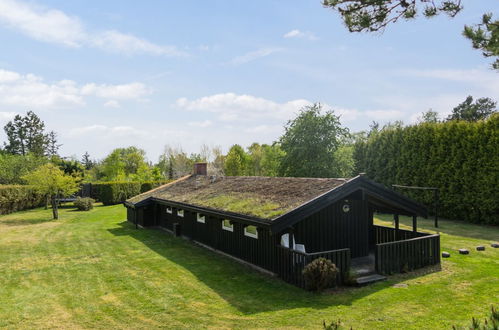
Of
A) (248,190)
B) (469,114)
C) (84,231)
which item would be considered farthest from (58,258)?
(469,114)

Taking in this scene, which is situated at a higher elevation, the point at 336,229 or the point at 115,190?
the point at 115,190

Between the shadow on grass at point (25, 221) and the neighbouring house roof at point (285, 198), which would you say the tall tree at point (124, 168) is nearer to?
the shadow on grass at point (25, 221)

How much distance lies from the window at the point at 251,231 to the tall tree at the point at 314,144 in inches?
731

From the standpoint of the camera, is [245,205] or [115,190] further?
[115,190]

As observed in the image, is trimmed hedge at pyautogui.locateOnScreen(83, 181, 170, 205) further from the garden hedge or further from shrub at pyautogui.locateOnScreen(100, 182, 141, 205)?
the garden hedge

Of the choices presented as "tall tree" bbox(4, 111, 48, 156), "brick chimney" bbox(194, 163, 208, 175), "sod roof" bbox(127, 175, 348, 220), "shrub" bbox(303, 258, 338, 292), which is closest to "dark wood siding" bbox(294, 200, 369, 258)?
"sod roof" bbox(127, 175, 348, 220)

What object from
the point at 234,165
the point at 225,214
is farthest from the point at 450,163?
the point at 234,165

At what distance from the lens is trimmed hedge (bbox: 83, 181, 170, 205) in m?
37.9

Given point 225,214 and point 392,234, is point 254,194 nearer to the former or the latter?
point 225,214

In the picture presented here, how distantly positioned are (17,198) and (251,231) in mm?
29783

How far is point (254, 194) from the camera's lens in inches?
595

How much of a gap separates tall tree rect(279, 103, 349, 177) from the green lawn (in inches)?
594

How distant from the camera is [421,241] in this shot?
1234cm

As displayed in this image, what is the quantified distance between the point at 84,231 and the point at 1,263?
759cm
